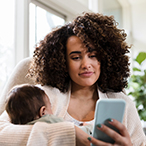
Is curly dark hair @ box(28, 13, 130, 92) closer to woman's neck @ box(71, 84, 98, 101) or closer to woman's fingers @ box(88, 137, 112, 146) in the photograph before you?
woman's neck @ box(71, 84, 98, 101)

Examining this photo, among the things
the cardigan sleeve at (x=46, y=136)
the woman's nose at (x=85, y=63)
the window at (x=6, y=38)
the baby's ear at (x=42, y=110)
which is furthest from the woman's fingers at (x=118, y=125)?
the window at (x=6, y=38)

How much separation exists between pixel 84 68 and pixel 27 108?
370 millimetres

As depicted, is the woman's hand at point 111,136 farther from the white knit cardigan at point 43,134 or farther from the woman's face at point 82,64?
the woman's face at point 82,64

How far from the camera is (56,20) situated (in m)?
2.99

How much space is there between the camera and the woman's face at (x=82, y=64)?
121 cm

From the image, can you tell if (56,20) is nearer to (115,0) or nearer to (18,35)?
(18,35)

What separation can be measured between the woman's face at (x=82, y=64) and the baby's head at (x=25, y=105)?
0.27 meters

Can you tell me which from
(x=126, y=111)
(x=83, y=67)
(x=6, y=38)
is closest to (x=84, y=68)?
(x=83, y=67)

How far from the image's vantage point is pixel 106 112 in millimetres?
793

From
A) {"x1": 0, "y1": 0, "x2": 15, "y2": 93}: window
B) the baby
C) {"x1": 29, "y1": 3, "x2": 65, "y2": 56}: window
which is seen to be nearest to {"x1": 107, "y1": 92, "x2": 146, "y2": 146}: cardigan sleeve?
the baby

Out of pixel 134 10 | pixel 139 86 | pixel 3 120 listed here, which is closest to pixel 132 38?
pixel 134 10

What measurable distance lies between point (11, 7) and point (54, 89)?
1.35m

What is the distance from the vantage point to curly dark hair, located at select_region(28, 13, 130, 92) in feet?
4.15

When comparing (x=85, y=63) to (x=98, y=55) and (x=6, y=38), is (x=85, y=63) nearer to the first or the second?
(x=98, y=55)
